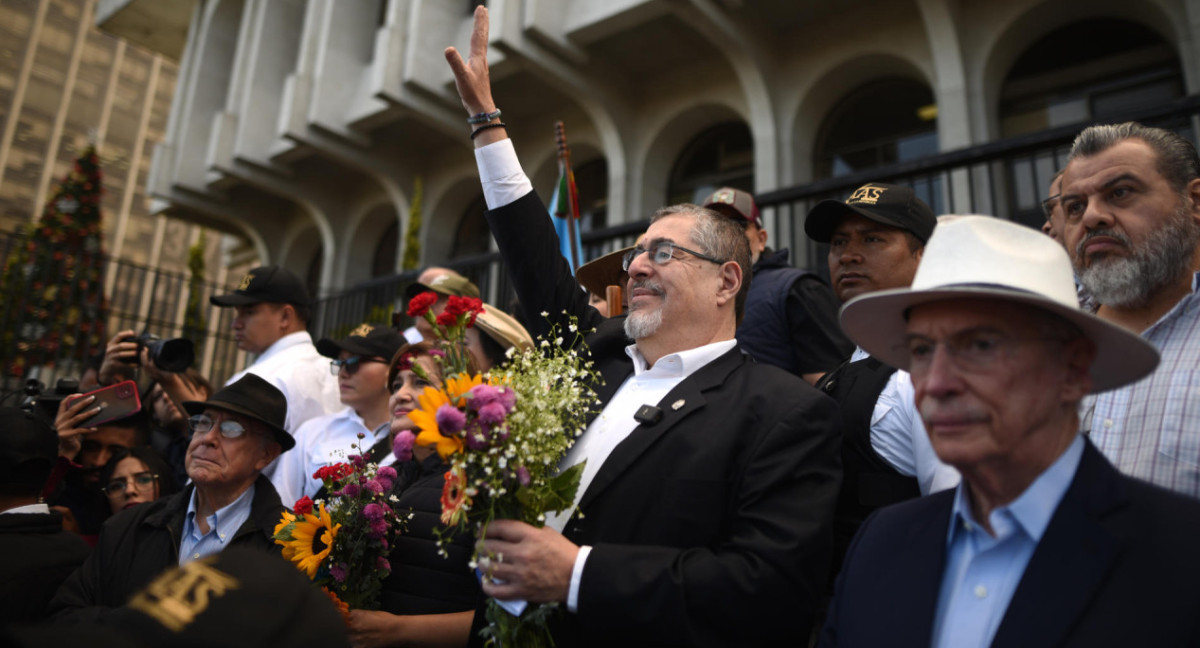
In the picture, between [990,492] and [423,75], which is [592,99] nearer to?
[423,75]

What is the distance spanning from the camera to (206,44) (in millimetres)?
16688

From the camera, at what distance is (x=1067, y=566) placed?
153 centimetres

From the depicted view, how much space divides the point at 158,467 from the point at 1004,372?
455cm

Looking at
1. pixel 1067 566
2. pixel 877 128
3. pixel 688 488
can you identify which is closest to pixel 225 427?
pixel 688 488

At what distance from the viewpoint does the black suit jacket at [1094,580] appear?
1429 mm

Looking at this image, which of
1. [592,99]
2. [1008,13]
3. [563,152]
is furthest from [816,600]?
[592,99]

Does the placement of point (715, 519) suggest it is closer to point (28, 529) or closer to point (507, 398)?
point (507, 398)

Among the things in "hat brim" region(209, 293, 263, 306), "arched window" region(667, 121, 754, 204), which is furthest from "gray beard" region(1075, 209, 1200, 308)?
"arched window" region(667, 121, 754, 204)

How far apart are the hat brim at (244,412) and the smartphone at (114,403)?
36.2 inches

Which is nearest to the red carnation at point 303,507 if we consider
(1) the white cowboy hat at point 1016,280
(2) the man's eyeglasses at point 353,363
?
(2) the man's eyeglasses at point 353,363

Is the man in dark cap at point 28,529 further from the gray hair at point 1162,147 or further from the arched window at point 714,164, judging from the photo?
the arched window at point 714,164

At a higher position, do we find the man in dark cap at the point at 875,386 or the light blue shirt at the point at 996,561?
the man in dark cap at the point at 875,386

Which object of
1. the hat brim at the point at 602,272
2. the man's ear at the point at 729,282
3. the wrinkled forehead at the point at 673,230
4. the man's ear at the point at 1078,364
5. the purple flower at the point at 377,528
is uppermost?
the hat brim at the point at 602,272

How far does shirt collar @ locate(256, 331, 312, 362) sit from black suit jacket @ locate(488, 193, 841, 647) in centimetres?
359
